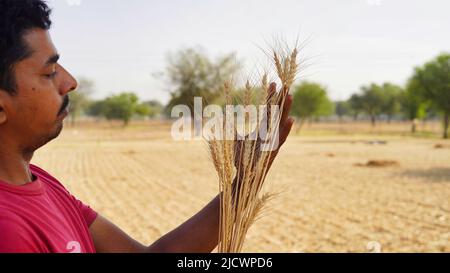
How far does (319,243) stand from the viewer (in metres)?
6.33

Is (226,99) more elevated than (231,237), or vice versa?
(226,99)

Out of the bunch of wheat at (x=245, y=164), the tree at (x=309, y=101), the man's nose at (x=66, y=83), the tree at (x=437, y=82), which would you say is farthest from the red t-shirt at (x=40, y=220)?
the tree at (x=309, y=101)

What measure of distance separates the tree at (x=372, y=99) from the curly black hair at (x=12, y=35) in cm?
7116

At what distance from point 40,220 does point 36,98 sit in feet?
1.06

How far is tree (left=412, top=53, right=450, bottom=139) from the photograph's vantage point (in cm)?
3756

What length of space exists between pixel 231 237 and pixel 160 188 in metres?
10.2

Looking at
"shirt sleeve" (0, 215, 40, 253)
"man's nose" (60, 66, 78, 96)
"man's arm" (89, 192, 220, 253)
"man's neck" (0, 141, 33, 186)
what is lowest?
"man's arm" (89, 192, 220, 253)

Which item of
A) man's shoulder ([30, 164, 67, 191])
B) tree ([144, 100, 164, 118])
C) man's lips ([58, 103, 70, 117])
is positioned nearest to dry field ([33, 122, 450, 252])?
man's shoulder ([30, 164, 67, 191])

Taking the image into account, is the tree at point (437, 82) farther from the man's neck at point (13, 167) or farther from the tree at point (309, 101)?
the man's neck at point (13, 167)

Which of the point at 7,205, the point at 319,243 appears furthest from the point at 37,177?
the point at 319,243

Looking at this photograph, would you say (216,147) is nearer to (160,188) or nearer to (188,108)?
(188,108)

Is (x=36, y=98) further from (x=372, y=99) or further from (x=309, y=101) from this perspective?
(x=372, y=99)

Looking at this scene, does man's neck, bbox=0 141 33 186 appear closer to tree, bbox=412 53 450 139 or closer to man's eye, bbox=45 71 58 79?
man's eye, bbox=45 71 58 79
